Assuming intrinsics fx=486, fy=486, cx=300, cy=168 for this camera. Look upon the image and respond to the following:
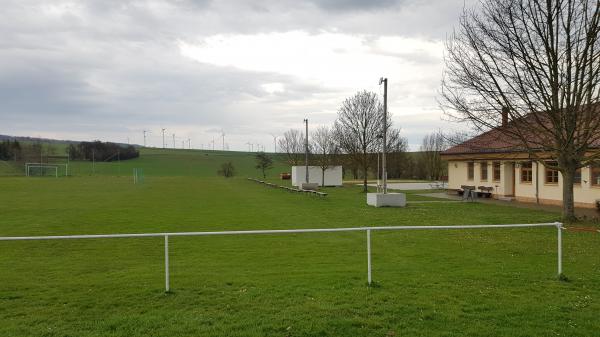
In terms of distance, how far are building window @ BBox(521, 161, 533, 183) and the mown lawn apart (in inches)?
633

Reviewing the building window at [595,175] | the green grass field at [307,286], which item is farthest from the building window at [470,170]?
the green grass field at [307,286]

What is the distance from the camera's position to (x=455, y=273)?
8.54 m

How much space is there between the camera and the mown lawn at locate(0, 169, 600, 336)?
19.0ft

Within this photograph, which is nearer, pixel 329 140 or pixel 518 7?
pixel 518 7

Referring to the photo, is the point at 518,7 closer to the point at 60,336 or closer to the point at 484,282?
the point at 484,282

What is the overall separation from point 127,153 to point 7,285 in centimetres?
11811

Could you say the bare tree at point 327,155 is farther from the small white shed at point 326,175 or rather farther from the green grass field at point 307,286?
the green grass field at point 307,286

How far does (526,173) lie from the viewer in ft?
98.1

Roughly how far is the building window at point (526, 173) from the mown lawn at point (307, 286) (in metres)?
16.1

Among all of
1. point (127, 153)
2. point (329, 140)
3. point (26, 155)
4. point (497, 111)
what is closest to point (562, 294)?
point (497, 111)

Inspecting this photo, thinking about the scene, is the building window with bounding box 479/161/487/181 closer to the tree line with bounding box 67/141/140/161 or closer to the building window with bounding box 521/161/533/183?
the building window with bounding box 521/161/533/183

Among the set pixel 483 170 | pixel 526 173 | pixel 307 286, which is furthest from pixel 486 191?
pixel 307 286

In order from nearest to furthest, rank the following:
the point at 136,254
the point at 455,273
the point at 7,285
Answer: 1. the point at 7,285
2. the point at 455,273
3. the point at 136,254

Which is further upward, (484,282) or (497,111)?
(497,111)
